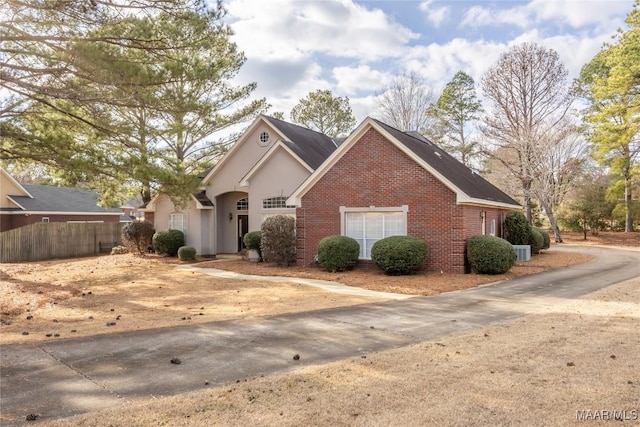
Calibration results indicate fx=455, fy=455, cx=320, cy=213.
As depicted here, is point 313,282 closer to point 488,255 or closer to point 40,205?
point 488,255

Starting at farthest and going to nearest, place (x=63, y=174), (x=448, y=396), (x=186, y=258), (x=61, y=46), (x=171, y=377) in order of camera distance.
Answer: (x=186, y=258) → (x=63, y=174) → (x=61, y=46) → (x=171, y=377) → (x=448, y=396)

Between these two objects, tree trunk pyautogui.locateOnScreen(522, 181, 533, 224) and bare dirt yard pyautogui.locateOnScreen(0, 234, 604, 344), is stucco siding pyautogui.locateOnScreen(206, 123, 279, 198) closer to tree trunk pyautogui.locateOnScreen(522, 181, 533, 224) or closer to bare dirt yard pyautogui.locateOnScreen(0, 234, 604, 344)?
bare dirt yard pyautogui.locateOnScreen(0, 234, 604, 344)

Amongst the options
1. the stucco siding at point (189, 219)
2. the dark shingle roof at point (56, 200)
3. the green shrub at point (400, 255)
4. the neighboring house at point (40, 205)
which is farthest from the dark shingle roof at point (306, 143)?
the neighboring house at point (40, 205)

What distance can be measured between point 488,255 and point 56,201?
30387 mm

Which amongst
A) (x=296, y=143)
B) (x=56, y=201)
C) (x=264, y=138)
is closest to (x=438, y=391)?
(x=296, y=143)

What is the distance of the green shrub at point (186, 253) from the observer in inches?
867

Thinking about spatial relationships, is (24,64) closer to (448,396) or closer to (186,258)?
(186,258)

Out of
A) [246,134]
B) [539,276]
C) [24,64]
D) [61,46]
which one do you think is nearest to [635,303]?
[539,276]

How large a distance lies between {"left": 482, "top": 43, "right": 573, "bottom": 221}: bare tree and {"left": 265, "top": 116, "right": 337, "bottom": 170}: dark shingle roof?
51.9ft

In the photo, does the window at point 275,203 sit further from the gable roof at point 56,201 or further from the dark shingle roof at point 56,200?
the dark shingle roof at point 56,200

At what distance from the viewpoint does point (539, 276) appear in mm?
15250

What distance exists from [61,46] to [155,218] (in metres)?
14.2

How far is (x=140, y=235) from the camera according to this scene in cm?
2455

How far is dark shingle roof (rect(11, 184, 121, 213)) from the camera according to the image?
30.5 meters
